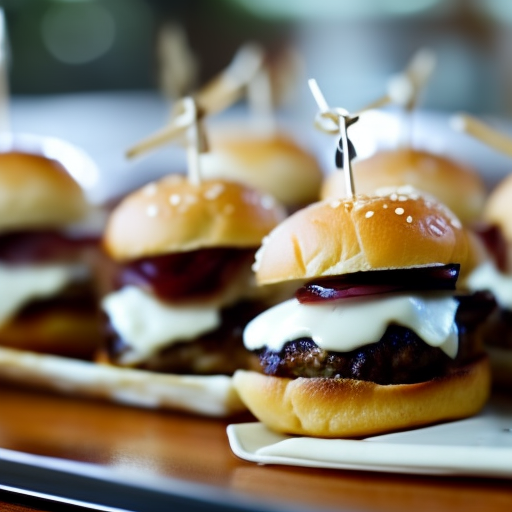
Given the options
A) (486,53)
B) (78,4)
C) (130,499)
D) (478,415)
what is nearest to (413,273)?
(478,415)

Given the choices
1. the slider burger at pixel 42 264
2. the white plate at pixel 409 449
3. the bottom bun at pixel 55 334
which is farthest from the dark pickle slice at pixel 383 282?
the slider burger at pixel 42 264

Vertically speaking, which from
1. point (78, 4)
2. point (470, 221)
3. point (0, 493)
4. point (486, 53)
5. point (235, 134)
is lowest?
point (0, 493)

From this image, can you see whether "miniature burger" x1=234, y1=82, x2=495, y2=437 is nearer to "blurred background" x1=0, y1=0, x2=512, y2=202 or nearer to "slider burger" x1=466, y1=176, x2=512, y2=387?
"slider burger" x1=466, y1=176, x2=512, y2=387

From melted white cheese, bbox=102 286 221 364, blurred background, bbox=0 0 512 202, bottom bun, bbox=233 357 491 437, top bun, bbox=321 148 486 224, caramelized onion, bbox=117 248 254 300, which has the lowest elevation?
bottom bun, bbox=233 357 491 437

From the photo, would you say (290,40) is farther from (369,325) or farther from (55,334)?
(369,325)

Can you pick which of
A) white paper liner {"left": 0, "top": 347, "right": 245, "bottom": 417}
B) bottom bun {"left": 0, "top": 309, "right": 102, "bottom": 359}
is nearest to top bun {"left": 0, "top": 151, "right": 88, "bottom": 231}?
bottom bun {"left": 0, "top": 309, "right": 102, "bottom": 359}

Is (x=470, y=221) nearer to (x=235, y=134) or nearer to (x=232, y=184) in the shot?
(x=232, y=184)
